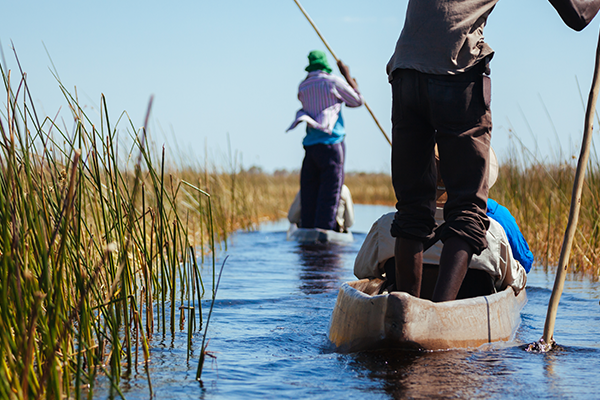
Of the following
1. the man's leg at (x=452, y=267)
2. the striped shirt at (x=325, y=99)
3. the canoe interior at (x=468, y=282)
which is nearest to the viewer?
the man's leg at (x=452, y=267)

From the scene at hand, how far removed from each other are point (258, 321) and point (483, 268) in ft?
4.38

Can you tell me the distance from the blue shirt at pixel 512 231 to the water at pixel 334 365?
0.41 meters

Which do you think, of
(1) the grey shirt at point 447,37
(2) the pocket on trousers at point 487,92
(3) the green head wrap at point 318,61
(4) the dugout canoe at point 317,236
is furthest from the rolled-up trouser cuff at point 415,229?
(3) the green head wrap at point 318,61

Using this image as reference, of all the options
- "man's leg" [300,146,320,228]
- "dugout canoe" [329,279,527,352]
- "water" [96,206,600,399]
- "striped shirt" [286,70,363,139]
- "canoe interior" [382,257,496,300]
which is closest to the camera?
"water" [96,206,600,399]

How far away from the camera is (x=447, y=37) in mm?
2801

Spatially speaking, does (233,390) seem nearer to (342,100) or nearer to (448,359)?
(448,359)

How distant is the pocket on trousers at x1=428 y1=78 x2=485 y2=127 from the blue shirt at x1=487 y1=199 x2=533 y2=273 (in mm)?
852

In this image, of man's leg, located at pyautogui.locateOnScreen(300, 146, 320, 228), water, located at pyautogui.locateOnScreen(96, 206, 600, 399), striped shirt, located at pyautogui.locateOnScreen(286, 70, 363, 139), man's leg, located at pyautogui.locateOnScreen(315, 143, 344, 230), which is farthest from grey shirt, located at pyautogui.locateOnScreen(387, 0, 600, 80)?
man's leg, located at pyautogui.locateOnScreen(300, 146, 320, 228)

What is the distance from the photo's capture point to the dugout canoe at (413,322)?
2.59m

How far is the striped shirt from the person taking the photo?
8078 millimetres

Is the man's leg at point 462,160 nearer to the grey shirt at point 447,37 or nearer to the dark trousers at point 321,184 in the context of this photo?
the grey shirt at point 447,37

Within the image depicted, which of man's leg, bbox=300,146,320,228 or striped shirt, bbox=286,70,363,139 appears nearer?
striped shirt, bbox=286,70,363,139

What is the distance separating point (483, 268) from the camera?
3152 millimetres

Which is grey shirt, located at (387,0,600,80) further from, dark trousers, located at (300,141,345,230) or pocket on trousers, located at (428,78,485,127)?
dark trousers, located at (300,141,345,230)
